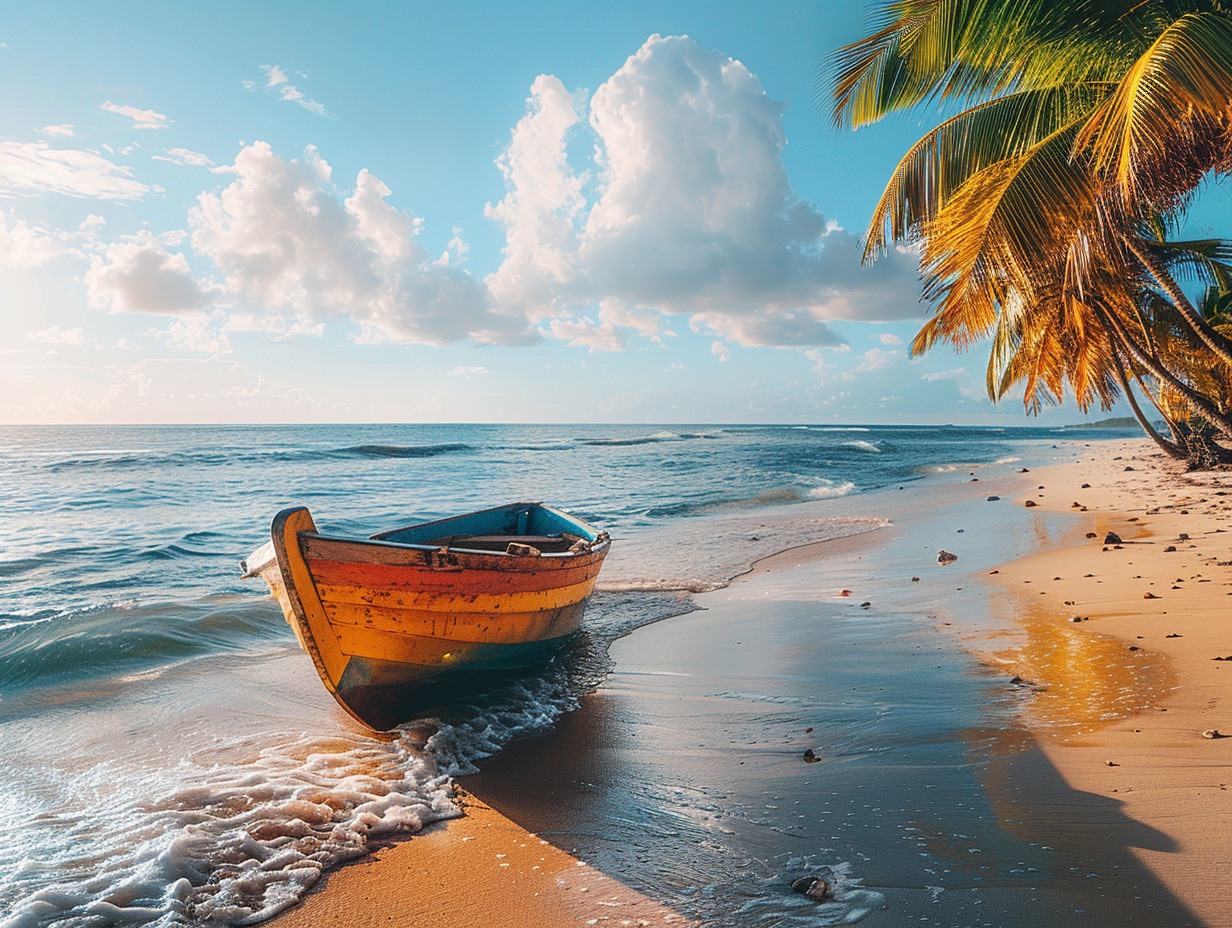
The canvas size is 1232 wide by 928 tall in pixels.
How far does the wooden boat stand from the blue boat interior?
1.82 metres

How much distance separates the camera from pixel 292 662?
655cm

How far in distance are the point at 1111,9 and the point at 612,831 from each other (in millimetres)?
8683

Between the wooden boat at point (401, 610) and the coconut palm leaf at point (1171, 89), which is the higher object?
the coconut palm leaf at point (1171, 89)

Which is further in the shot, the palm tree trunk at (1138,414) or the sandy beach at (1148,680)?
the palm tree trunk at (1138,414)

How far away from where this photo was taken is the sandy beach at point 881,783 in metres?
2.57

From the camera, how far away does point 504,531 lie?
8703 millimetres

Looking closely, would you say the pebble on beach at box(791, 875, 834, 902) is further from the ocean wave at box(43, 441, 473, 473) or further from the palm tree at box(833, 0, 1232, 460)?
the ocean wave at box(43, 441, 473, 473)

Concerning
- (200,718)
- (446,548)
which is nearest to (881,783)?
(446,548)

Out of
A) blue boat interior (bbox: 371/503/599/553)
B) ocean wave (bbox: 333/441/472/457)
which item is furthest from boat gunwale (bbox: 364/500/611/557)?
ocean wave (bbox: 333/441/472/457)

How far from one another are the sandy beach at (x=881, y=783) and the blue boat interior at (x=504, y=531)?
5.66 ft

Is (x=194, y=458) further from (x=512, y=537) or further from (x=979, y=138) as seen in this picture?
(x=979, y=138)

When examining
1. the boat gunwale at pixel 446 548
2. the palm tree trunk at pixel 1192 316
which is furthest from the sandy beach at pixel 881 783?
the palm tree trunk at pixel 1192 316

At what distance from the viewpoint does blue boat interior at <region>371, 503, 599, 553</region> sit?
7.42 meters

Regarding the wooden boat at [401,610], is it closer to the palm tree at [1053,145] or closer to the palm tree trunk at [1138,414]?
the palm tree at [1053,145]
